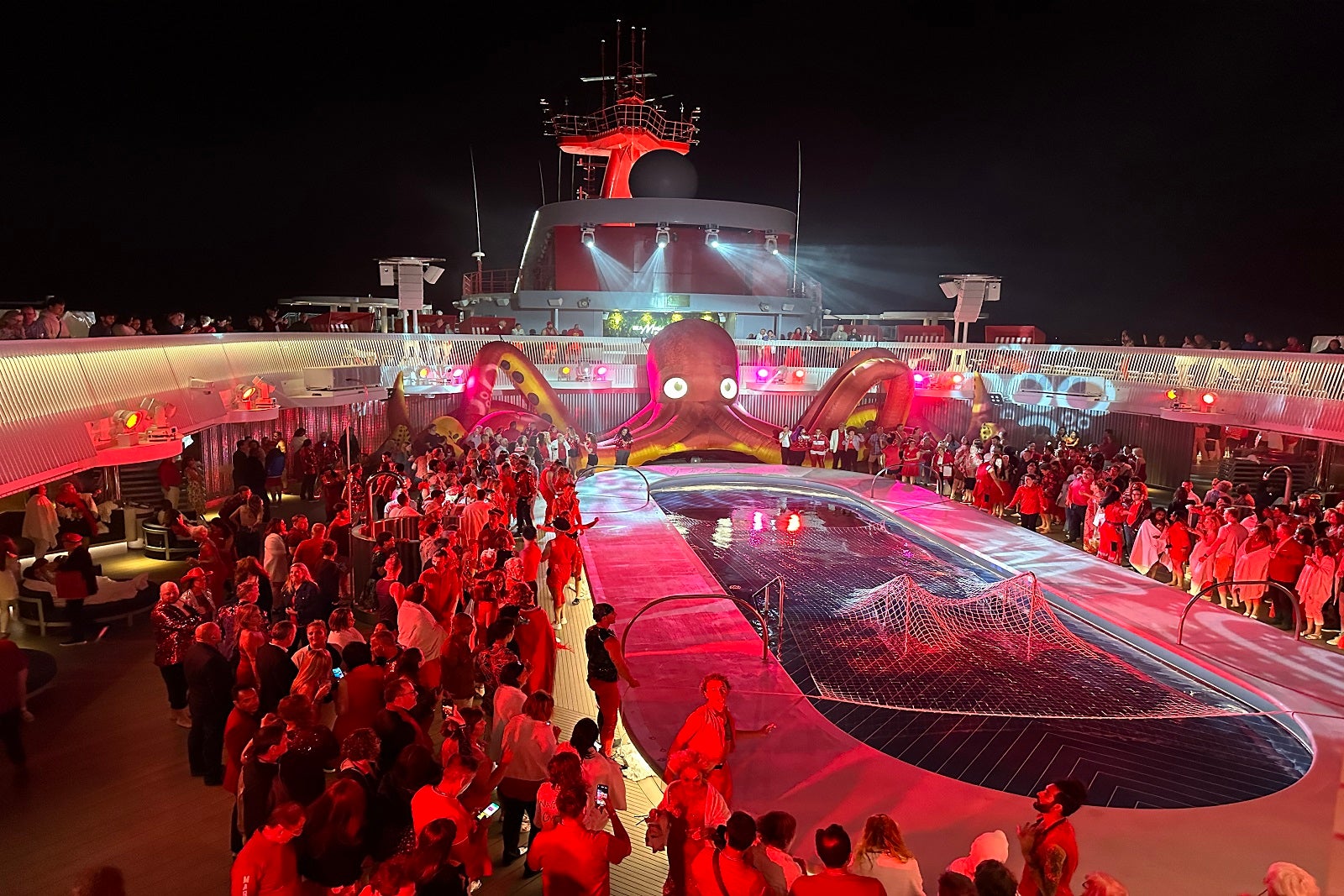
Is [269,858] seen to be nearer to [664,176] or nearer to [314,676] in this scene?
[314,676]

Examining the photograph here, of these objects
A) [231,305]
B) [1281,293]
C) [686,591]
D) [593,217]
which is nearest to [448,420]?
[686,591]

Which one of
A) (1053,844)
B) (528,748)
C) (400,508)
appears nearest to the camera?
(1053,844)

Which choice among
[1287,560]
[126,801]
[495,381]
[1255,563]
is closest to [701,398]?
[495,381]

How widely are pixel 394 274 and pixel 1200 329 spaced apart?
1169 inches

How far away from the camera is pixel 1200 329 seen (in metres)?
32.4

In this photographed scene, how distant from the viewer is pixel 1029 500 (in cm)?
1368

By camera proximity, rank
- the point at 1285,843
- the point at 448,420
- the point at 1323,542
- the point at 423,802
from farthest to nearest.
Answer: the point at 448,420 → the point at 1323,542 → the point at 1285,843 → the point at 423,802

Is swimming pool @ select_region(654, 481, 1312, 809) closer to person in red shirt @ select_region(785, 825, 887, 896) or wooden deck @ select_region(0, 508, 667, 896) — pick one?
wooden deck @ select_region(0, 508, 667, 896)

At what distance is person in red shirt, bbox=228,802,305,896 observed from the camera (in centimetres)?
344

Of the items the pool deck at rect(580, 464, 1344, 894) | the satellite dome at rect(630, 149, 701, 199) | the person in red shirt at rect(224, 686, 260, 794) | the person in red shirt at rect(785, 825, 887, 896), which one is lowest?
the pool deck at rect(580, 464, 1344, 894)

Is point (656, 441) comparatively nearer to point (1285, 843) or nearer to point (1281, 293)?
point (1285, 843)

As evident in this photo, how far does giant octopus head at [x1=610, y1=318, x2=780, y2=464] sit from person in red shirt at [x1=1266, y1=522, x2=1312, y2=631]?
11.4 meters

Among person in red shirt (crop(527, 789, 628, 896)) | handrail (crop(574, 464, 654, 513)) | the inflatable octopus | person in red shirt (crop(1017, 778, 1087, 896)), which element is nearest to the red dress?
handrail (crop(574, 464, 654, 513))

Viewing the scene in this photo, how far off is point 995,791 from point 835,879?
8.98ft
